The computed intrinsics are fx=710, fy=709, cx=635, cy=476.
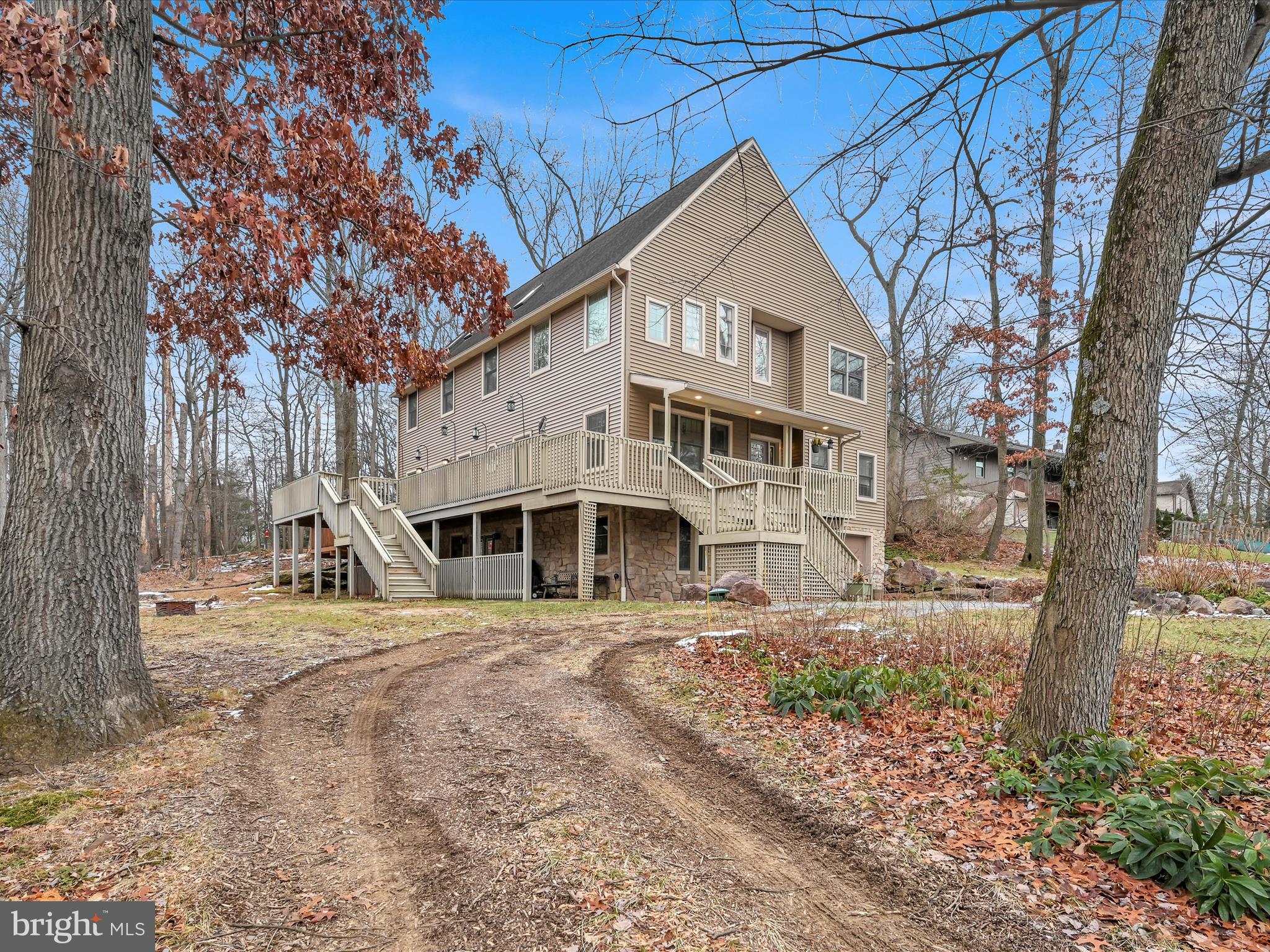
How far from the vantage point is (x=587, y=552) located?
561 inches

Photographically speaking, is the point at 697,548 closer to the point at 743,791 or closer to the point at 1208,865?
the point at 743,791

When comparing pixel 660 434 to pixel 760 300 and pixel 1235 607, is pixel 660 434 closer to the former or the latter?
pixel 760 300

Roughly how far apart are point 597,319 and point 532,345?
8.97 ft

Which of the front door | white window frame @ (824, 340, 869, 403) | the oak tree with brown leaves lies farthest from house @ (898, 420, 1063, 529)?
the oak tree with brown leaves

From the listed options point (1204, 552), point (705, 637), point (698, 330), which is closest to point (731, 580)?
point (705, 637)

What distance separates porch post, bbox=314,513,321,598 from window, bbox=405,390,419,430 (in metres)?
5.40

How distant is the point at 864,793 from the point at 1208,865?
1441mm

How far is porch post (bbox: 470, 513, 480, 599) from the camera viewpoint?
51.0 ft

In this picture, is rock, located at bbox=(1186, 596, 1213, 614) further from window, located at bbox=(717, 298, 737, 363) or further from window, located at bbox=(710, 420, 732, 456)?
window, located at bbox=(717, 298, 737, 363)

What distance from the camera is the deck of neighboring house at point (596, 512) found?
525 inches

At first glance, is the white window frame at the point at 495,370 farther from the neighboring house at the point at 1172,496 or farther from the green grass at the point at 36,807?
the neighboring house at the point at 1172,496

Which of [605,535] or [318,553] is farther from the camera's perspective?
[318,553]

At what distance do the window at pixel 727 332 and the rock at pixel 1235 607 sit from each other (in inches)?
414

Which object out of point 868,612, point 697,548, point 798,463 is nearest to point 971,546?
point 798,463
